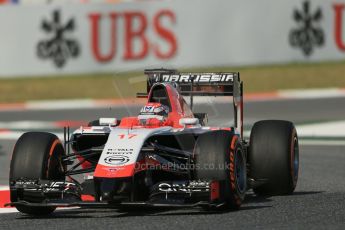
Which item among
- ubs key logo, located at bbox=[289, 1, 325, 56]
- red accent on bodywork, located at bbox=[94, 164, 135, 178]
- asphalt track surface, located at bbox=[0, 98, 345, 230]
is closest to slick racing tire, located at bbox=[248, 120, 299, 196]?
asphalt track surface, located at bbox=[0, 98, 345, 230]

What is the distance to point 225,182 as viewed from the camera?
32.0ft

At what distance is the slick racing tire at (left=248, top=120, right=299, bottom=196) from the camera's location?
11109mm

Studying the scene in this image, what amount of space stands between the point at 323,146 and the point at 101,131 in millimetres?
7525

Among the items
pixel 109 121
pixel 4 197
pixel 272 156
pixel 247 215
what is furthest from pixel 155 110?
pixel 4 197

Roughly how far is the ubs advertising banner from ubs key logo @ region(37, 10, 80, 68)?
25mm

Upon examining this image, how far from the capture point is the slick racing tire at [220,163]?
32.0ft

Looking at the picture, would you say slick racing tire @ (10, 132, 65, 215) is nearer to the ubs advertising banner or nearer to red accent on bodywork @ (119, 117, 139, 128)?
red accent on bodywork @ (119, 117, 139, 128)

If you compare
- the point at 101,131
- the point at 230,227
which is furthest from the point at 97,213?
the point at 230,227

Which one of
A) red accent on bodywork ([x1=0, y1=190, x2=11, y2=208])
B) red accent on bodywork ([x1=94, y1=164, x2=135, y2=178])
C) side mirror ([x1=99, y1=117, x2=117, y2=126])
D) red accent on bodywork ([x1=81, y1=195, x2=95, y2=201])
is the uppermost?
side mirror ([x1=99, y1=117, x2=117, y2=126])

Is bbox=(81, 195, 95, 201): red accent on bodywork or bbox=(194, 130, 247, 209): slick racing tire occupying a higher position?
bbox=(194, 130, 247, 209): slick racing tire

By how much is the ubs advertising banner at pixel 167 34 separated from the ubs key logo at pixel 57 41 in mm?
25

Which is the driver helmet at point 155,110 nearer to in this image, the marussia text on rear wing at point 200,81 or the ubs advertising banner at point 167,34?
the marussia text on rear wing at point 200,81

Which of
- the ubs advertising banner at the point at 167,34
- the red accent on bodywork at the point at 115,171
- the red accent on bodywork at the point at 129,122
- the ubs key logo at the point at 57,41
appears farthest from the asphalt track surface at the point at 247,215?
the ubs key logo at the point at 57,41

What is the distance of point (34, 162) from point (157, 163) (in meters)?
1.17
